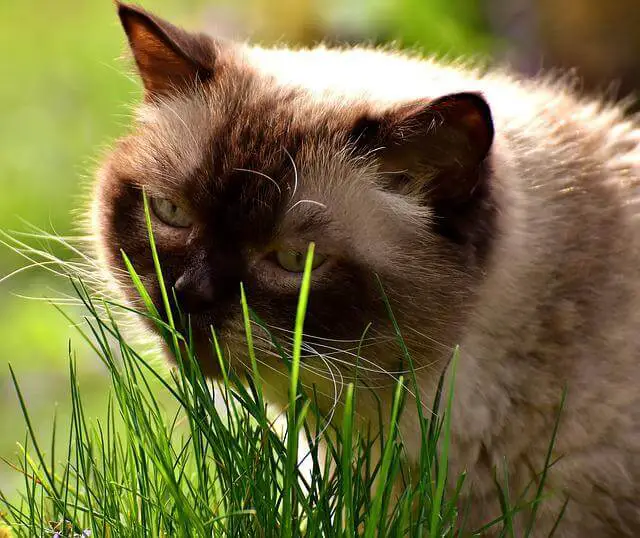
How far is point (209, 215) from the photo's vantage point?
1.25 meters

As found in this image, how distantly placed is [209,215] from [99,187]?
324mm

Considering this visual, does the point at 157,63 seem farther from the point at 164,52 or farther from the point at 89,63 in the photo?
the point at 89,63

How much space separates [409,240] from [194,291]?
0.31 metres

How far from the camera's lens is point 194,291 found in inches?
47.7

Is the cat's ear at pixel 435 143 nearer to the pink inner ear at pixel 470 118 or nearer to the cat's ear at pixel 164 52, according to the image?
the pink inner ear at pixel 470 118

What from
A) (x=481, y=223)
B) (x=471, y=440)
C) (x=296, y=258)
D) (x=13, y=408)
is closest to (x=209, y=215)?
(x=296, y=258)

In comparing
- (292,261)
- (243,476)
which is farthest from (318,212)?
(243,476)

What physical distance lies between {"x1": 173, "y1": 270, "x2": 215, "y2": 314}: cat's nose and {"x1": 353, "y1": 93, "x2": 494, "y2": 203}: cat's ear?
29 centimetres

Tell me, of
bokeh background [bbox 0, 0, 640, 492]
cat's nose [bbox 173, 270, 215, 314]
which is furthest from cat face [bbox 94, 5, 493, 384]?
bokeh background [bbox 0, 0, 640, 492]

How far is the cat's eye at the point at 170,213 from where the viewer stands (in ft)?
4.26

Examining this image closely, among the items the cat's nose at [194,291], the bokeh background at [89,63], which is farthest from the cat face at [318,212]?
the bokeh background at [89,63]

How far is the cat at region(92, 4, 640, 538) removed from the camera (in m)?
1.24

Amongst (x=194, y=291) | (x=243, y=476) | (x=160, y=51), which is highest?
(x=160, y=51)

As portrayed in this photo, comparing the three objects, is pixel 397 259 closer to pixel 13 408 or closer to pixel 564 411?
pixel 564 411
